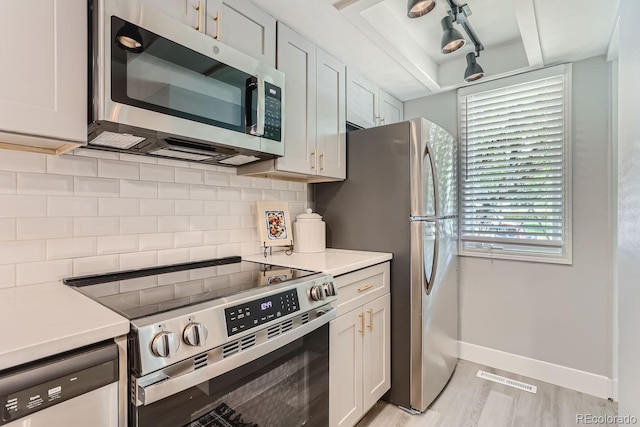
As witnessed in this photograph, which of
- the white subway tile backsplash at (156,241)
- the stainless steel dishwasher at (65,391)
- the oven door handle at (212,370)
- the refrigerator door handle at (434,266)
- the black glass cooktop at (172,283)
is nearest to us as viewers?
the stainless steel dishwasher at (65,391)

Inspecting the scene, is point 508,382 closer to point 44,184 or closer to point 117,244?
point 117,244

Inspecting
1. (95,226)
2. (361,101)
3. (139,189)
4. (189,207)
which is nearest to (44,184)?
(95,226)

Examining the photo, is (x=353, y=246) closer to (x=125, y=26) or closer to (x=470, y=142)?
(x=470, y=142)

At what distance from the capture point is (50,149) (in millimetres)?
1188

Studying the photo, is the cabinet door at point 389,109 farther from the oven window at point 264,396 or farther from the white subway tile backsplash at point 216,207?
the oven window at point 264,396

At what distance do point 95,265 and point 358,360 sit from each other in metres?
1.33

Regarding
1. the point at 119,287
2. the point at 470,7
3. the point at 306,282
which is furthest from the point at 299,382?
the point at 470,7

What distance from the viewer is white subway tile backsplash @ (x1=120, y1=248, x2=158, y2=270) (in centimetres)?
140

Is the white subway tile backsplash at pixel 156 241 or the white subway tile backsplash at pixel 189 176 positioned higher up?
the white subway tile backsplash at pixel 189 176

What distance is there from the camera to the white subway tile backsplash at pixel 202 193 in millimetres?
1651

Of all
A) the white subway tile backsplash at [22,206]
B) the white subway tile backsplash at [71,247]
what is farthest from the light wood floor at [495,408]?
the white subway tile backsplash at [22,206]

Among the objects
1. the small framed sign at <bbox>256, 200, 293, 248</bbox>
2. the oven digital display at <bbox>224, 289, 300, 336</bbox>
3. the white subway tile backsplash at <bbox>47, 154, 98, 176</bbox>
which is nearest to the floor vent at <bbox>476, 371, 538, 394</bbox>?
the small framed sign at <bbox>256, 200, 293, 248</bbox>

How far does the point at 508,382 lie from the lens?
7.34 ft

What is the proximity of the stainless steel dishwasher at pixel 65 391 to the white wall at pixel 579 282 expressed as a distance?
2.55 meters
